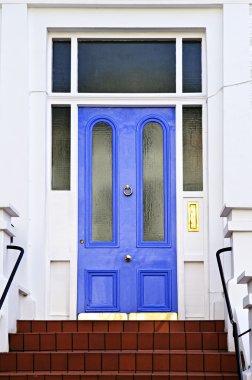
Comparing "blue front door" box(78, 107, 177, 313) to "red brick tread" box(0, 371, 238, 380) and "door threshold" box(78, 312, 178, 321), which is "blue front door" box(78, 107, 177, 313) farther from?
"red brick tread" box(0, 371, 238, 380)

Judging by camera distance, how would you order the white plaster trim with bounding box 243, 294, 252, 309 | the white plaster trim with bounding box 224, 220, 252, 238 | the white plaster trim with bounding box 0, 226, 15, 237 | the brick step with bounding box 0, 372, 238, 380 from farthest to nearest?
the white plaster trim with bounding box 0, 226, 15, 237 < the white plaster trim with bounding box 224, 220, 252, 238 < the brick step with bounding box 0, 372, 238, 380 < the white plaster trim with bounding box 243, 294, 252, 309

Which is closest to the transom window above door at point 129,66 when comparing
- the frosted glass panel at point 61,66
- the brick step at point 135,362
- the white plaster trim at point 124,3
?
the frosted glass panel at point 61,66

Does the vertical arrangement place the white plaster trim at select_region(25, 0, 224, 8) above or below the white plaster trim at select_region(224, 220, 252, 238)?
above

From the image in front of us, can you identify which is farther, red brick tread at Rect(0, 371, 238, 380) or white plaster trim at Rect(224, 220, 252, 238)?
white plaster trim at Rect(224, 220, 252, 238)

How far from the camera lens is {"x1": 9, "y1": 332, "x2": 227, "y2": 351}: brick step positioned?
376 inches

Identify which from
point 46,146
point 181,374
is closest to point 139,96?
point 46,146

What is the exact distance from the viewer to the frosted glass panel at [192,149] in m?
11.3

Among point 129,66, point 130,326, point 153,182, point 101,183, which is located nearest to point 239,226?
point 130,326

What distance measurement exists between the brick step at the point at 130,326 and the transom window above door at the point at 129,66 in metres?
2.72

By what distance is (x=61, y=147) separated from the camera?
1140 cm

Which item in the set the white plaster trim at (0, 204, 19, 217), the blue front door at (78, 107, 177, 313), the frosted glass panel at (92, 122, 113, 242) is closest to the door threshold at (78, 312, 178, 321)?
the blue front door at (78, 107, 177, 313)

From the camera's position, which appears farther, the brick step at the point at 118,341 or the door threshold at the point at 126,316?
the door threshold at the point at 126,316

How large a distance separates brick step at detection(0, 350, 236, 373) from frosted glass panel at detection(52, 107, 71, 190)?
259 centimetres

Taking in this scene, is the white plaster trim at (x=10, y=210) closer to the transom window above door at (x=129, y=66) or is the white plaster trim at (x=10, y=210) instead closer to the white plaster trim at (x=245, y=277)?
the transom window above door at (x=129, y=66)
